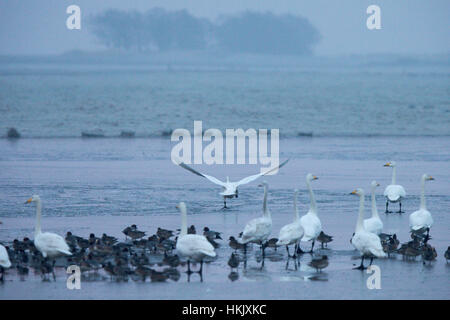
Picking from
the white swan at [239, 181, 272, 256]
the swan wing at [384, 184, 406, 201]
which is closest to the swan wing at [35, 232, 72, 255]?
the white swan at [239, 181, 272, 256]

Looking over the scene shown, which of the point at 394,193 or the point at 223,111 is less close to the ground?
the point at 223,111

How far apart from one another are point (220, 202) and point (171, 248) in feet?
16.0

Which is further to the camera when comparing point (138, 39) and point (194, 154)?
point (138, 39)

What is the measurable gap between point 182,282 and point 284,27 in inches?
6968

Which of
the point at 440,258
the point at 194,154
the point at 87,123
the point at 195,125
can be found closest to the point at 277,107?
the point at 195,125

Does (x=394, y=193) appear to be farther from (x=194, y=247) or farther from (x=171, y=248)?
(x=194, y=247)

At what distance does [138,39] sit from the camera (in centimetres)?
17800

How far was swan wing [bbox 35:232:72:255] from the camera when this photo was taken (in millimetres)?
10664

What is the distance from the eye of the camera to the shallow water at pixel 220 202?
10000mm

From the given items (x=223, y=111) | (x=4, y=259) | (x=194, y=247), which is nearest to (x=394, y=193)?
(x=194, y=247)

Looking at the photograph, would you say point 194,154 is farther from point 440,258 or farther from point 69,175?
point 440,258

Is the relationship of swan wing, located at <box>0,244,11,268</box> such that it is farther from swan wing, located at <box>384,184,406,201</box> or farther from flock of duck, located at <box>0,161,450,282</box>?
swan wing, located at <box>384,184,406,201</box>

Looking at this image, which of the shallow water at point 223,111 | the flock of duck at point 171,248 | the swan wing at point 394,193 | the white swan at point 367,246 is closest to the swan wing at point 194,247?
the flock of duck at point 171,248

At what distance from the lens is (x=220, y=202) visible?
16.5 m
